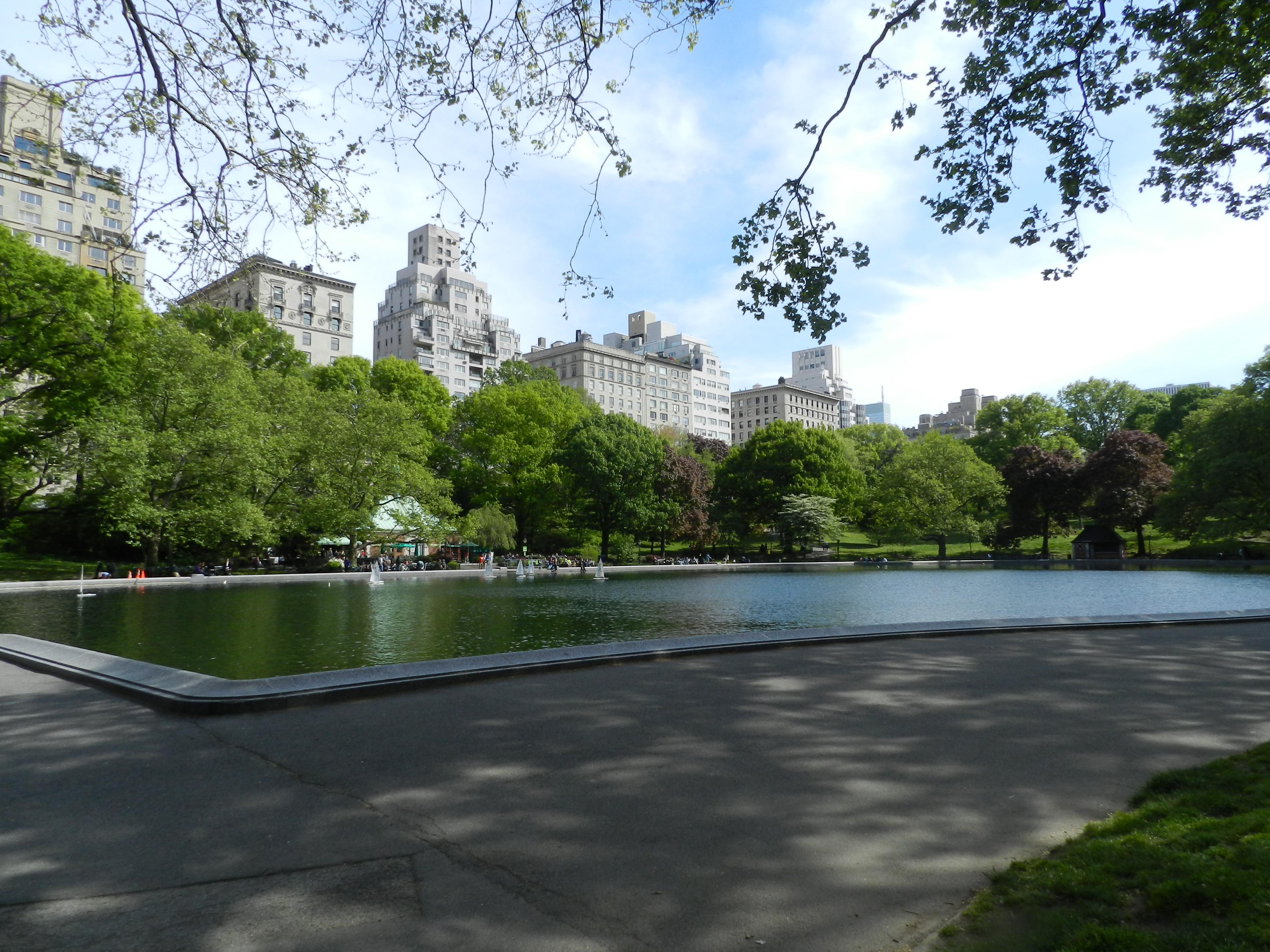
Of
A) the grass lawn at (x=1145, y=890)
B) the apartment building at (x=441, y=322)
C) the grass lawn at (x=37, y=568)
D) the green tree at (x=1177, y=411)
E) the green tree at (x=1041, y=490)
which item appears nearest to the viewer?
the grass lawn at (x=1145, y=890)

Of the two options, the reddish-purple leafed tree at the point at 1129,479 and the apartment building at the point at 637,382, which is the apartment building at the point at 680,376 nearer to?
the apartment building at the point at 637,382

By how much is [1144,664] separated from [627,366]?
116989mm

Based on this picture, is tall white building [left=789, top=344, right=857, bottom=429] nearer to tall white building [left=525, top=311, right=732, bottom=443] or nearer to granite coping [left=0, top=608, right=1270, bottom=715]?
tall white building [left=525, top=311, right=732, bottom=443]

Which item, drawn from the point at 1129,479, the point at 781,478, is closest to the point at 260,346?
the point at 781,478

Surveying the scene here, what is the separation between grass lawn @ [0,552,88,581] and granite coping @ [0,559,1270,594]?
1.71m

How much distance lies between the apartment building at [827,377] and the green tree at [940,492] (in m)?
111

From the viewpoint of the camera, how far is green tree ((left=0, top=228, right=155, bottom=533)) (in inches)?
1008

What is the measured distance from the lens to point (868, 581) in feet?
104

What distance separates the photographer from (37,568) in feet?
108

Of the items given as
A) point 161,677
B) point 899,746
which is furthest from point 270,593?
point 899,746

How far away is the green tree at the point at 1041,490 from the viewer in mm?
55969

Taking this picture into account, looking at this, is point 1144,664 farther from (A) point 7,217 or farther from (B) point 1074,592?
(A) point 7,217

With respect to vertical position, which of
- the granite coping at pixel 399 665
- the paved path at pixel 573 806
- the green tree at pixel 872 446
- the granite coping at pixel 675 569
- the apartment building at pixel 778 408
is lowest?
the granite coping at pixel 675 569

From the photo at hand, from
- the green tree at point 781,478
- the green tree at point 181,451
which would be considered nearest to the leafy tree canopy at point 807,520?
A: the green tree at point 781,478
